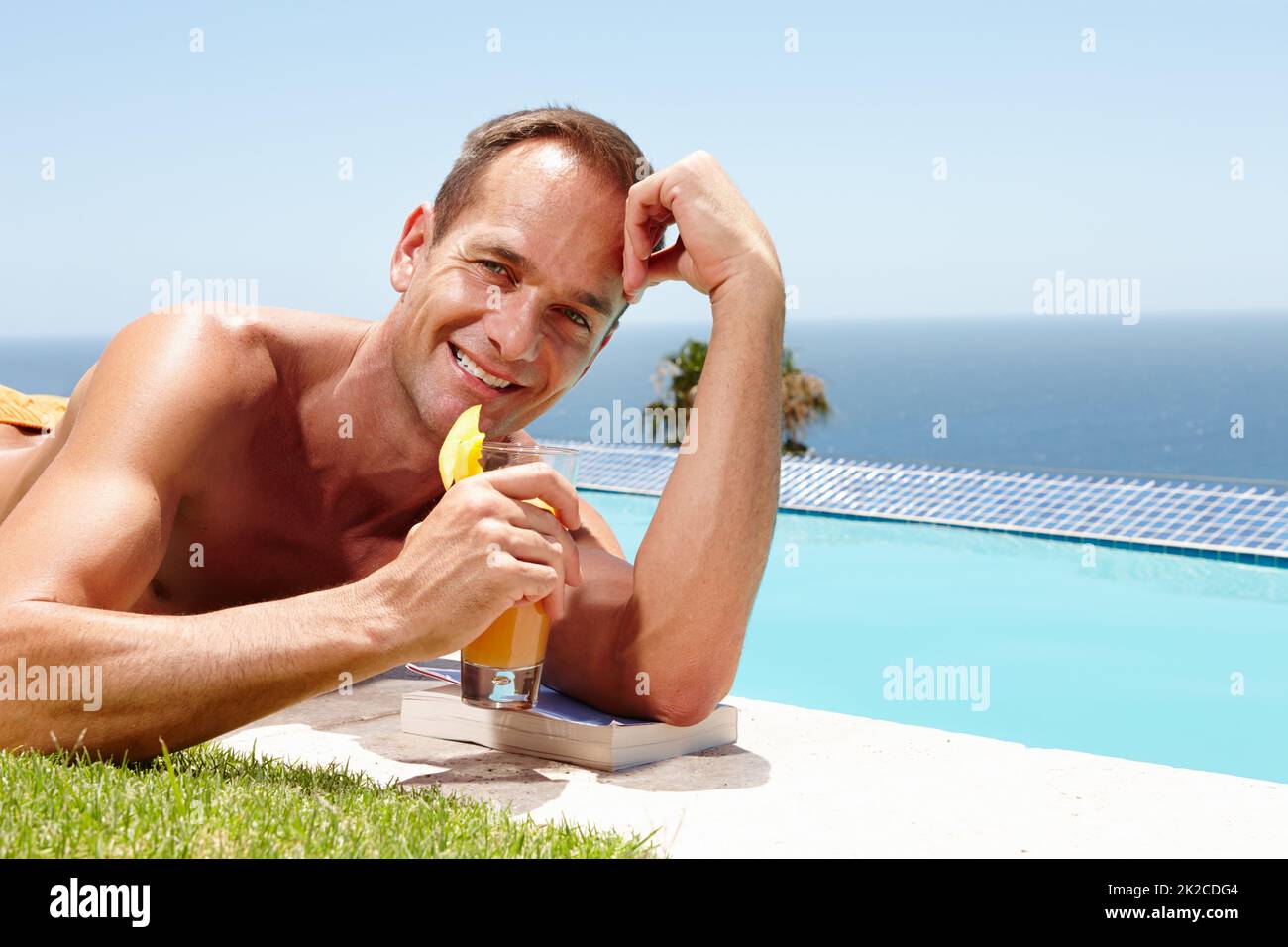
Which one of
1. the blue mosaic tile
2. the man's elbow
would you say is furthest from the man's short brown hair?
the blue mosaic tile

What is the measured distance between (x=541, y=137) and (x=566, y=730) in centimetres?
141

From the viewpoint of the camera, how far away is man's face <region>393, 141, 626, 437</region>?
2701 millimetres

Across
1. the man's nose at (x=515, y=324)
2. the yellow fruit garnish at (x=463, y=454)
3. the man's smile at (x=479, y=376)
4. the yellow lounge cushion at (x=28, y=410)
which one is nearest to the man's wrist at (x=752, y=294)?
the man's nose at (x=515, y=324)

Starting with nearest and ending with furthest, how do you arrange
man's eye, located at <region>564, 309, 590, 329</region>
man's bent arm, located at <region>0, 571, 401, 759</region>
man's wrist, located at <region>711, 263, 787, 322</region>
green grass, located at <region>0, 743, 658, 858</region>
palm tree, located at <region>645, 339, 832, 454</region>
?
green grass, located at <region>0, 743, 658, 858</region> < man's bent arm, located at <region>0, 571, 401, 759</region> < man's wrist, located at <region>711, 263, 787, 322</region> < man's eye, located at <region>564, 309, 590, 329</region> < palm tree, located at <region>645, 339, 832, 454</region>

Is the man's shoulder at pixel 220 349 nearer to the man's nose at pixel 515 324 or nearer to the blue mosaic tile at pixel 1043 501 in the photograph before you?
the man's nose at pixel 515 324

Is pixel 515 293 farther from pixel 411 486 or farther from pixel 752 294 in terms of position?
pixel 411 486

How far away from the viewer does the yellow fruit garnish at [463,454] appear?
7.64ft

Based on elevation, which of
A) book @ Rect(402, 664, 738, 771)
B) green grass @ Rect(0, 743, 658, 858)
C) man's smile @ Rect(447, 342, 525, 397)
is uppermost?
man's smile @ Rect(447, 342, 525, 397)

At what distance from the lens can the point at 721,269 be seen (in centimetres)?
271

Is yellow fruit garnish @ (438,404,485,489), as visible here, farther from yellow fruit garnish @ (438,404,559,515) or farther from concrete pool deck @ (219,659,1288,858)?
concrete pool deck @ (219,659,1288,858)

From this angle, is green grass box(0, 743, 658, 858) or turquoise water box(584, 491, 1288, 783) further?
turquoise water box(584, 491, 1288, 783)

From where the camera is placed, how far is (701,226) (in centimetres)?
271
